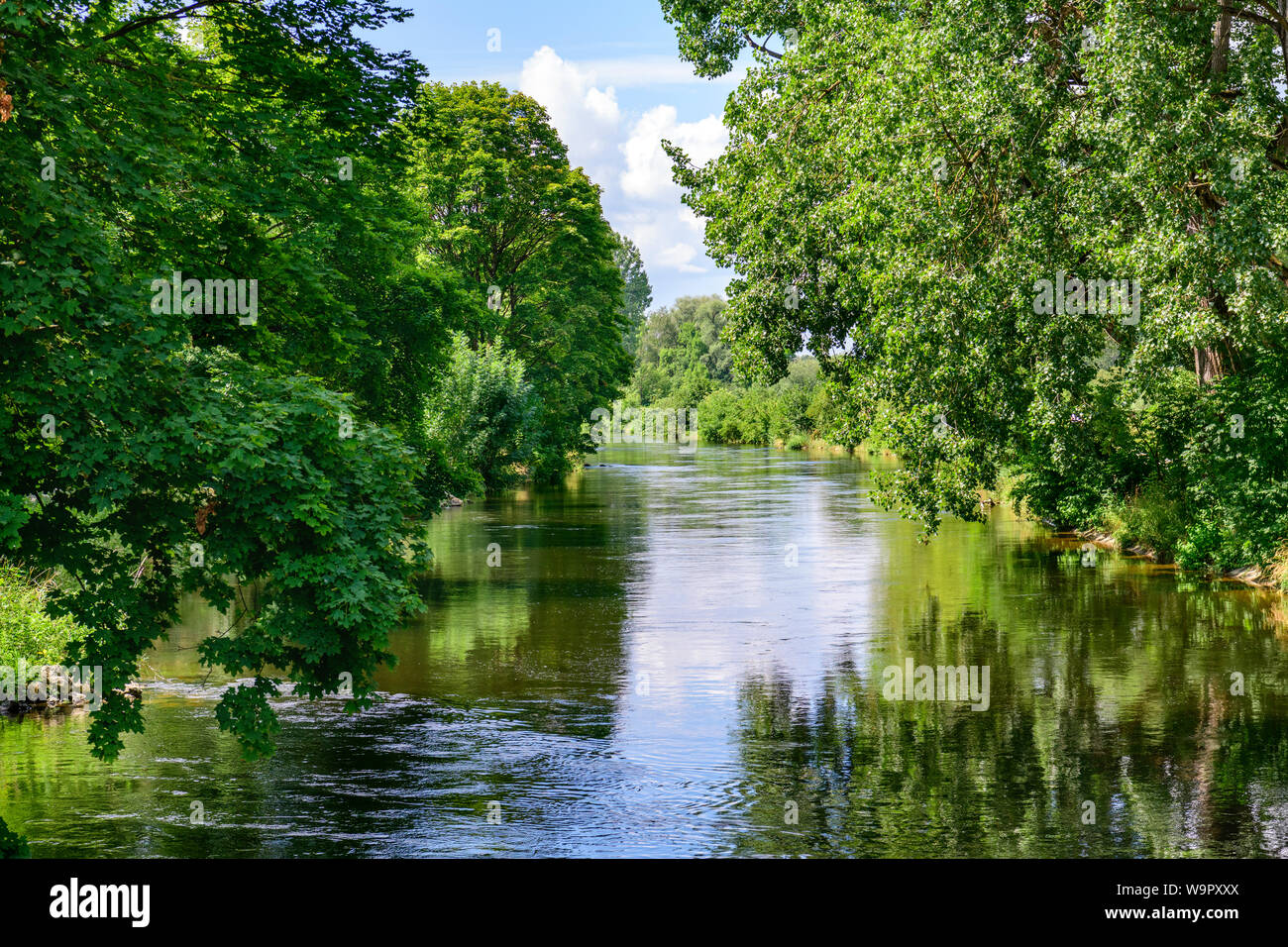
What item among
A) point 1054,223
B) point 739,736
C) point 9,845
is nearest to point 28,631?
point 9,845

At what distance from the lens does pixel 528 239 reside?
2331 inches

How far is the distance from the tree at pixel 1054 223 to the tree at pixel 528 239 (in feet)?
98.7

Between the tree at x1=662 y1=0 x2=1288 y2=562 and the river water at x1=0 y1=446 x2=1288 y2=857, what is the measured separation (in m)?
3.45

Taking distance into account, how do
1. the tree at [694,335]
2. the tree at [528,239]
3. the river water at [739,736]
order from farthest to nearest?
the tree at [694,335], the tree at [528,239], the river water at [739,736]

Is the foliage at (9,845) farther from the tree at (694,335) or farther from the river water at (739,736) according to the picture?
the tree at (694,335)

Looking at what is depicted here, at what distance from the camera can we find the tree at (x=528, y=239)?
52875 mm

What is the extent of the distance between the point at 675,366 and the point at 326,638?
140m

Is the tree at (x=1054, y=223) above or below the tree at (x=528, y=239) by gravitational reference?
below

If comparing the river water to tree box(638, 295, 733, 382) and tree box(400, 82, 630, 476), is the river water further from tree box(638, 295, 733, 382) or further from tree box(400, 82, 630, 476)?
tree box(638, 295, 733, 382)

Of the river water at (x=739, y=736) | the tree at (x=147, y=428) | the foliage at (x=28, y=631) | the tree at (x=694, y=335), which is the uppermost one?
the tree at (x=694, y=335)

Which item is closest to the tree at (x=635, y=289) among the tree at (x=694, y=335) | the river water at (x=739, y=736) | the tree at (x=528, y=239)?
the tree at (x=694, y=335)

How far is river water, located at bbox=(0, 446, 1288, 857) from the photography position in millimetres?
11234

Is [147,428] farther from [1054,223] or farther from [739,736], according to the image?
[1054,223]

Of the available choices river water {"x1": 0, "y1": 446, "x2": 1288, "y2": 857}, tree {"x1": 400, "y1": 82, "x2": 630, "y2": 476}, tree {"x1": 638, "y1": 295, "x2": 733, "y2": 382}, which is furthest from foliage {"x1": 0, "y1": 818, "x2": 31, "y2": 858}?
tree {"x1": 638, "y1": 295, "x2": 733, "y2": 382}
